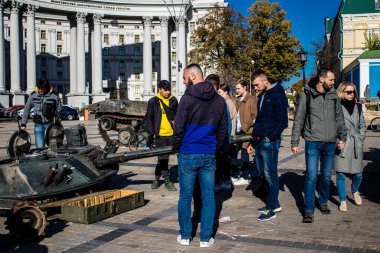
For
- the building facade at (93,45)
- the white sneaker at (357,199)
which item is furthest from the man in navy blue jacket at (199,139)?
the building facade at (93,45)

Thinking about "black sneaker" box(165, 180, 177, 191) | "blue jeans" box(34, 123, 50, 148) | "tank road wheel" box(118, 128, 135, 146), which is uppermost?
Result: "blue jeans" box(34, 123, 50, 148)

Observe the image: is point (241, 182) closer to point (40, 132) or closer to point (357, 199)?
point (357, 199)

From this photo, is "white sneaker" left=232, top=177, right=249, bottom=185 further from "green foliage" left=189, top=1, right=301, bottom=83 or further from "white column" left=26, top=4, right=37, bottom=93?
"white column" left=26, top=4, right=37, bottom=93

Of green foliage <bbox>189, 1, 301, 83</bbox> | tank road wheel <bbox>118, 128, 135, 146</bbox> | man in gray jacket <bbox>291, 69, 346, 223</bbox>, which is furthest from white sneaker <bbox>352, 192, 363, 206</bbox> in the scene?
green foliage <bbox>189, 1, 301, 83</bbox>

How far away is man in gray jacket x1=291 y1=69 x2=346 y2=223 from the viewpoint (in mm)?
6277

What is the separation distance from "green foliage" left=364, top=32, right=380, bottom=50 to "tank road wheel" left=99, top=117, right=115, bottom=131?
137 ft

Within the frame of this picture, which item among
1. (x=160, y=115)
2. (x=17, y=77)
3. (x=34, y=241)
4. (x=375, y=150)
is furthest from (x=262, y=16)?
(x=34, y=241)

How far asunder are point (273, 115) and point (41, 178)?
329 cm

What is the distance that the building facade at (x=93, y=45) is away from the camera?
185 feet

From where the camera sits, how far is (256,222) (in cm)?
634

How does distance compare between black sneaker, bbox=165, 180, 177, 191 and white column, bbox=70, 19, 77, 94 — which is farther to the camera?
white column, bbox=70, 19, 77, 94

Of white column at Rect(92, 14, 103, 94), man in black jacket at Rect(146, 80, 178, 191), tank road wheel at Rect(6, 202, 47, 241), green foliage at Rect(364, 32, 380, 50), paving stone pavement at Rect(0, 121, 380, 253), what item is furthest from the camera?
white column at Rect(92, 14, 103, 94)

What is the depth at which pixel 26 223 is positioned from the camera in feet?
18.4

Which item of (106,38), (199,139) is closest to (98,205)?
(199,139)
